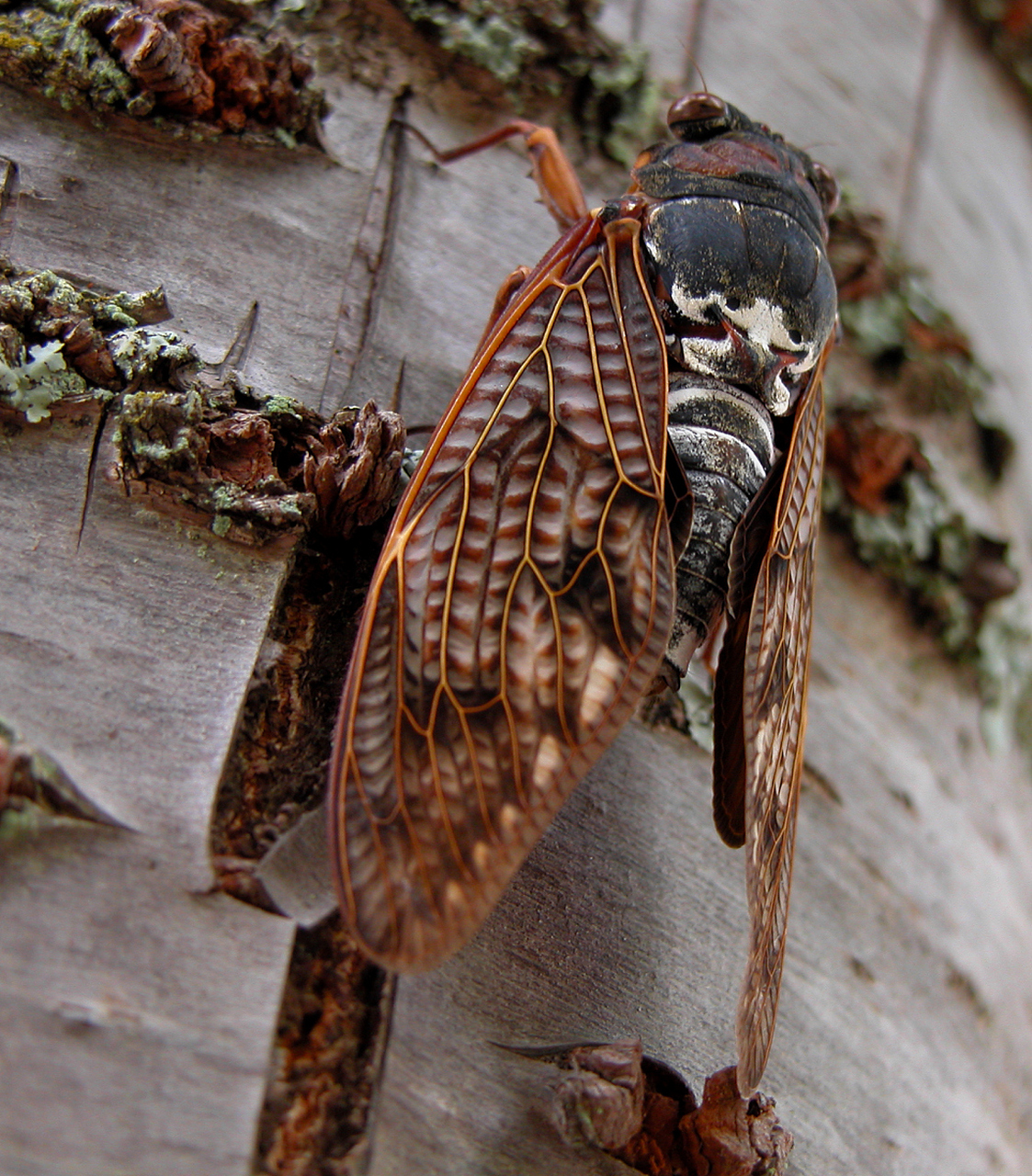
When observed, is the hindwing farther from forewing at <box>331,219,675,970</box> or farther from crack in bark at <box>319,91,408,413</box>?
crack in bark at <box>319,91,408,413</box>

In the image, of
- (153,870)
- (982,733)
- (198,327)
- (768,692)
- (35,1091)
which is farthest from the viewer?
(982,733)

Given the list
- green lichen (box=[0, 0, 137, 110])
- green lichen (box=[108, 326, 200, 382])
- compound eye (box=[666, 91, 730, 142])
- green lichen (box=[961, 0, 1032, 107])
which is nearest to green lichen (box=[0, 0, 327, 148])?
green lichen (box=[0, 0, 137, 110])

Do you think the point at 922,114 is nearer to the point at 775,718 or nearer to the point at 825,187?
the point at 825,187

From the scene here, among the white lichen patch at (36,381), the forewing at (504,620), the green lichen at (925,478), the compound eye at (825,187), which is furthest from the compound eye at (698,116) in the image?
the white lichen patch at (36,381)

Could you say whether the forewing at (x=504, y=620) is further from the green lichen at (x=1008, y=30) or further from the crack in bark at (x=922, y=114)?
the green lichen at (x=1008, y=30)

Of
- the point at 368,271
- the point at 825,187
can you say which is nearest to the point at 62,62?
the point at 368,271

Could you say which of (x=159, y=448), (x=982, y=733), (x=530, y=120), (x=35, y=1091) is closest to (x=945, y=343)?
(x=982, y=733)

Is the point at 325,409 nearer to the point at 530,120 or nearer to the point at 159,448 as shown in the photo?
the point at 159,448
